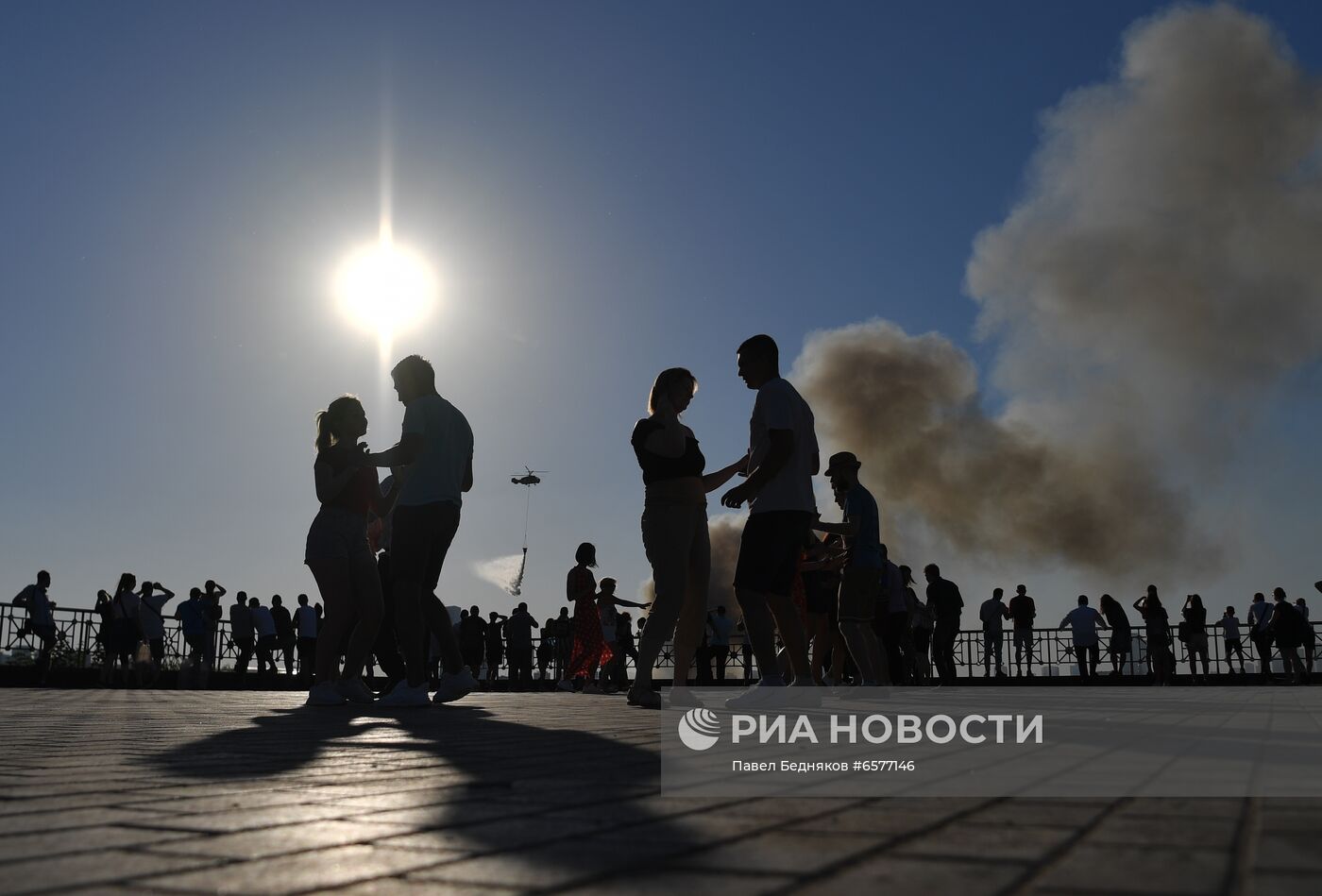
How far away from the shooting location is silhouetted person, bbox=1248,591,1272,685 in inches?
784

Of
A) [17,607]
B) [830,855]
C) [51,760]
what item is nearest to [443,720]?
[51,760]

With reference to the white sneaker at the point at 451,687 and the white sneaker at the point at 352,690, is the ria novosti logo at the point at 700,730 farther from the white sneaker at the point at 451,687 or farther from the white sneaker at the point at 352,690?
the white sneaker at the point at 352,690

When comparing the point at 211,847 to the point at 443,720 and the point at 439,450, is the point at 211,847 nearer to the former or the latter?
the point at 443,720

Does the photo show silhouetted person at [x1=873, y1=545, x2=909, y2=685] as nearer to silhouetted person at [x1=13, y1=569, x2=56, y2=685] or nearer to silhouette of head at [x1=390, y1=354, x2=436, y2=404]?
silhouette of head at [x1=390, y1=354, x2=436, y2=404]

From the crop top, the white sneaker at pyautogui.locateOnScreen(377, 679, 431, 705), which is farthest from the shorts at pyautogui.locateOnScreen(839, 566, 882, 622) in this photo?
the white sneaker at pyautogui.locateOnScreen(377, 679, 431, 705)

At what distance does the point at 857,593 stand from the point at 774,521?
201 cm

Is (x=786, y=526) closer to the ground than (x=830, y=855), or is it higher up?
higher up

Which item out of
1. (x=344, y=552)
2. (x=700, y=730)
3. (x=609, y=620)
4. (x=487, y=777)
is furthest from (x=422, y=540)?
(x=609, y=620)

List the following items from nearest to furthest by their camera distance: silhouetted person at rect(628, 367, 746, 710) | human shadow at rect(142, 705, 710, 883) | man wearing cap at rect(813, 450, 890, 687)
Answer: human shadow at rect(142, 705, 710, 883) < silhouetted person at rect(628, 367, 746, 710) < man wearing cap at rect(813, 450, 890, 687)

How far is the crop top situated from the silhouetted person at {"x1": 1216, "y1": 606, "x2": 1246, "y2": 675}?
A: 20.4m

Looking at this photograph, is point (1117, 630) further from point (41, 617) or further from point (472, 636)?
point (41, 617)

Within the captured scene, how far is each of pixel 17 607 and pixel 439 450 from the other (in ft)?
47.0

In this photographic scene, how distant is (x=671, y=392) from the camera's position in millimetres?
6973

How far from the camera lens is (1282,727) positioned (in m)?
5.17
